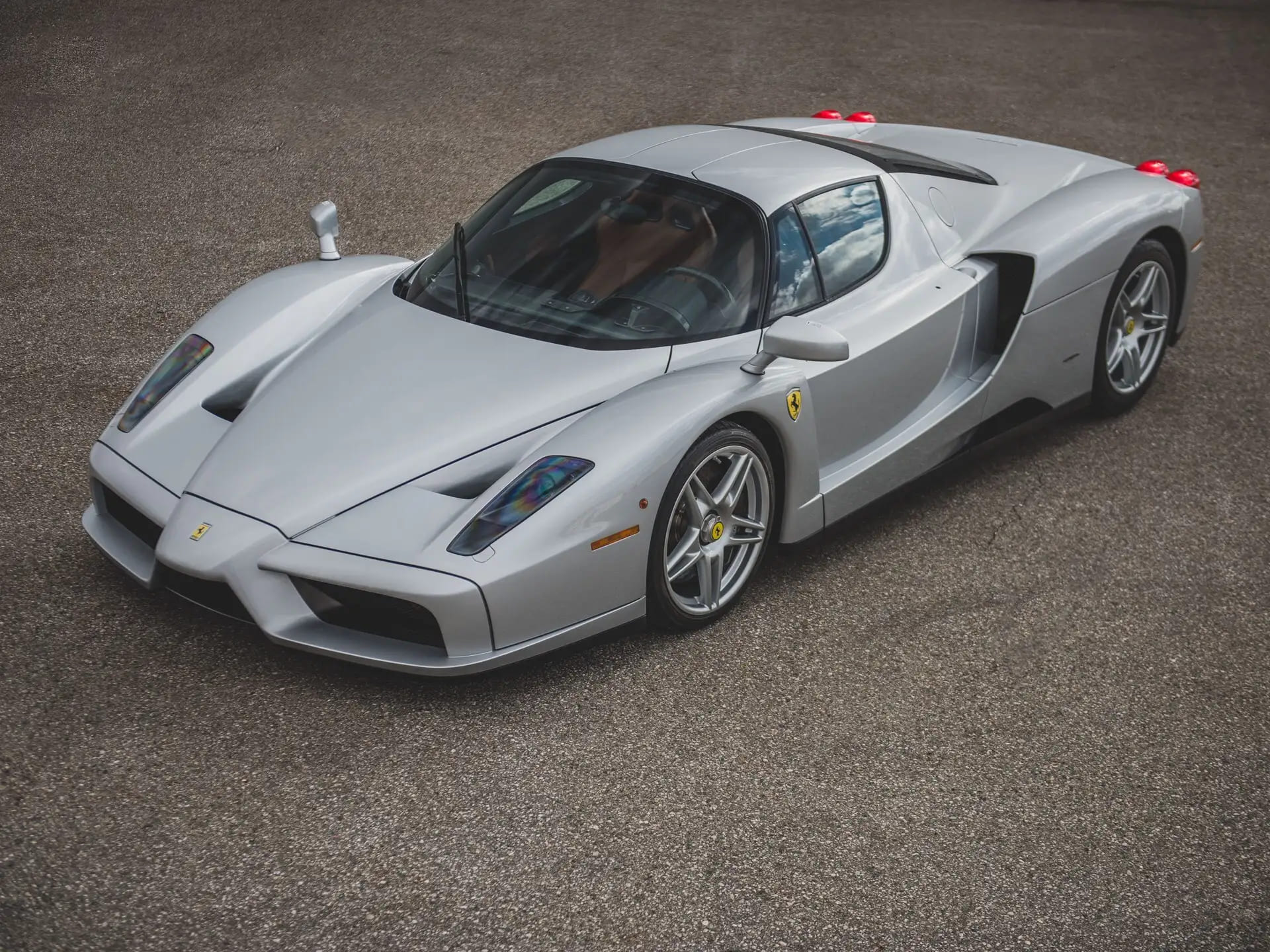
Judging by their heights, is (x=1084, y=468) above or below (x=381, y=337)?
below

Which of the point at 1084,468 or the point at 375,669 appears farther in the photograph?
the point at 1084,468

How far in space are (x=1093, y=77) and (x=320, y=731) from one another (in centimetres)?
968

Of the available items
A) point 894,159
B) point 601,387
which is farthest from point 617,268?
point 894,159

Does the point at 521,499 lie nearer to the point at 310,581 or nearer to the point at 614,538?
the point at 614,538

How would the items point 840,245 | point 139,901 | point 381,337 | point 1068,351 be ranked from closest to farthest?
point 139,901
point 381,337
point 840,245
point 1068,351

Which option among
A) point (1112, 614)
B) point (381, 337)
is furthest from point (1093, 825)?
point (381, 337)

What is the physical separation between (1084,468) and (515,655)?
2845 millimetres

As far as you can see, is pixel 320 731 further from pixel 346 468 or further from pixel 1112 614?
pixel 1112 614

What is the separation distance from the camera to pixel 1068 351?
17.0ft

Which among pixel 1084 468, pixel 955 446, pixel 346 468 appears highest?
pixel 346 468

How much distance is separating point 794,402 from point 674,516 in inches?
22.7

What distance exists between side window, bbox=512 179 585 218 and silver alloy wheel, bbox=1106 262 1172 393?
7.78 ft

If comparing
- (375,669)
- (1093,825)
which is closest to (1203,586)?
(1093,825)

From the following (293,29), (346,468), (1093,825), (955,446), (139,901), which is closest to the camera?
(139,901)
